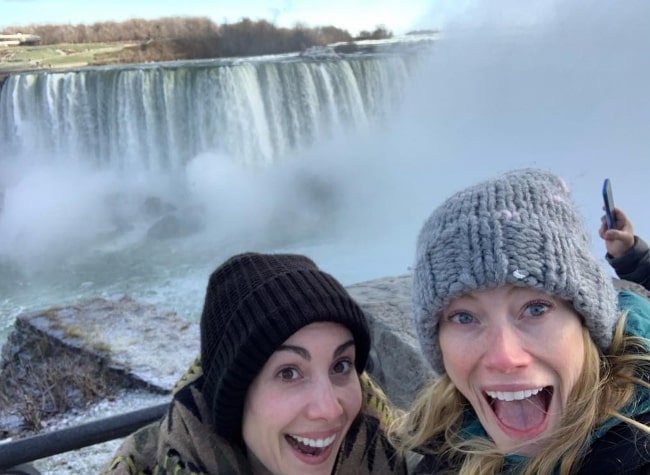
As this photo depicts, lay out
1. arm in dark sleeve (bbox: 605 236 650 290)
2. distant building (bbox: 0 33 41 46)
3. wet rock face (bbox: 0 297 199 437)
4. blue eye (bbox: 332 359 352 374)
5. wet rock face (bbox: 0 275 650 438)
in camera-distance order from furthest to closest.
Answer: distant building (bbox: 0 33 41 46) → wet rock face (bbox: 0 297 199 437) → wet rock face (bbox: 0 275 650 438) → arm in dark sleeve (bbox: 605 236 650 290) → blue eye (bbox: 332 359 352 374)

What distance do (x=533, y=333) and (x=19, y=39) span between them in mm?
16409

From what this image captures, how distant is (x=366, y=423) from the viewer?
1.45 m

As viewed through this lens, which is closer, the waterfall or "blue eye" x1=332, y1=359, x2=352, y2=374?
"blue eye" x1=332, y1=359, x2=352, y2=374

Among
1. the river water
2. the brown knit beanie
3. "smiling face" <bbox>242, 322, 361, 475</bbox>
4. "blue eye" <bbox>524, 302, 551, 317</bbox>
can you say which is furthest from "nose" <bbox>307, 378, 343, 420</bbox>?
the river water

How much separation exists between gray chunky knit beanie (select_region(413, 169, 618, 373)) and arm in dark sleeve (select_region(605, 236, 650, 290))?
0.49 meters

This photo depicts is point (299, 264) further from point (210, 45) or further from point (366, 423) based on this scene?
point (210, 45)

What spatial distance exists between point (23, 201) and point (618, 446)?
13.7 meters

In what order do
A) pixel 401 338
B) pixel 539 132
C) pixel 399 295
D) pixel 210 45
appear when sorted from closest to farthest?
pixel 401 338 → pixel 399 295 → pixel 539 132 → pixel 210 45

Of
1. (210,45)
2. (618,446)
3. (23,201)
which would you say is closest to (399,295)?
(618,446)

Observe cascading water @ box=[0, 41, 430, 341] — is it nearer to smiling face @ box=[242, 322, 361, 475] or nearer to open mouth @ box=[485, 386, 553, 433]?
smiling face @ box=[242, 322, 361, 475]

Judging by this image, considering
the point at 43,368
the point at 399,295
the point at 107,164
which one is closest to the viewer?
the point at 399,295

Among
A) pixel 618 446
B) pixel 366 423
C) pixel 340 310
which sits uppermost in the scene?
pixel 340 310

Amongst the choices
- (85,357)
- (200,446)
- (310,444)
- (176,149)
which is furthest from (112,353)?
(176,149)

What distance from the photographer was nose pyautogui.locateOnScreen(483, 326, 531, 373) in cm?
105
